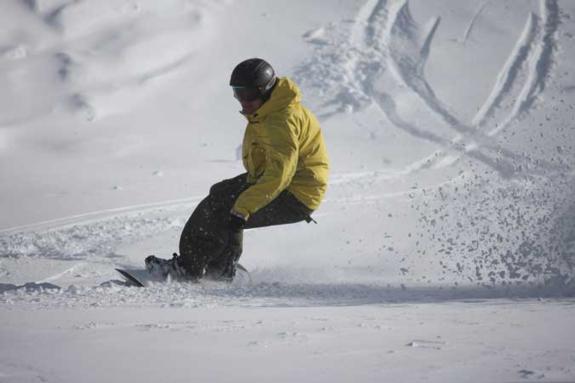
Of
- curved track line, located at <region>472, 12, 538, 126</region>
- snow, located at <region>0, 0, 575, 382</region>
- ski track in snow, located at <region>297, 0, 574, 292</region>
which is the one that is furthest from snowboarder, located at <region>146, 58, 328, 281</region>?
curved track line, located at <region>472, 12, 538, 126</region>

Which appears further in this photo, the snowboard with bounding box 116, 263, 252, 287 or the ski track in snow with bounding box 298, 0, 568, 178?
the ski track in snow with bounding box 298, 0, 568, 178

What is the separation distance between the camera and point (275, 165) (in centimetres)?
482

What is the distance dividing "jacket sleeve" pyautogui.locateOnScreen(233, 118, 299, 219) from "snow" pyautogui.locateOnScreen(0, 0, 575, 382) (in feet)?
1.93

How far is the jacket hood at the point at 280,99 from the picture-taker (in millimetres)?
4957

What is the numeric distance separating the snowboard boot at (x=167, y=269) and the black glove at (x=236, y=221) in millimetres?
619

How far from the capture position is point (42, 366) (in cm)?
274

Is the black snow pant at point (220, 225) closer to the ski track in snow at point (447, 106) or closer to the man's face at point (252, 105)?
the man's face at point (252, 105)

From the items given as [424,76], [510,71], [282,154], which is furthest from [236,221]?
[510,71]

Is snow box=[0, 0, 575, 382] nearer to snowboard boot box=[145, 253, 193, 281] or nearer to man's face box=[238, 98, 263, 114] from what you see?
snowboard boot box=[145, 253, 193, 281]

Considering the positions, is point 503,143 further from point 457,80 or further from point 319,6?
point 319,6

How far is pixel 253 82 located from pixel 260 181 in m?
0.65

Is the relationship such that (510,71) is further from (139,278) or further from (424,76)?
(139,278)

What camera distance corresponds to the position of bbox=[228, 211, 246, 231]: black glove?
494 cm

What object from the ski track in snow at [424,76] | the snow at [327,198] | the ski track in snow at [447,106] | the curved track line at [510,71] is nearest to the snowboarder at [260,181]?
the snow at [327,198]
